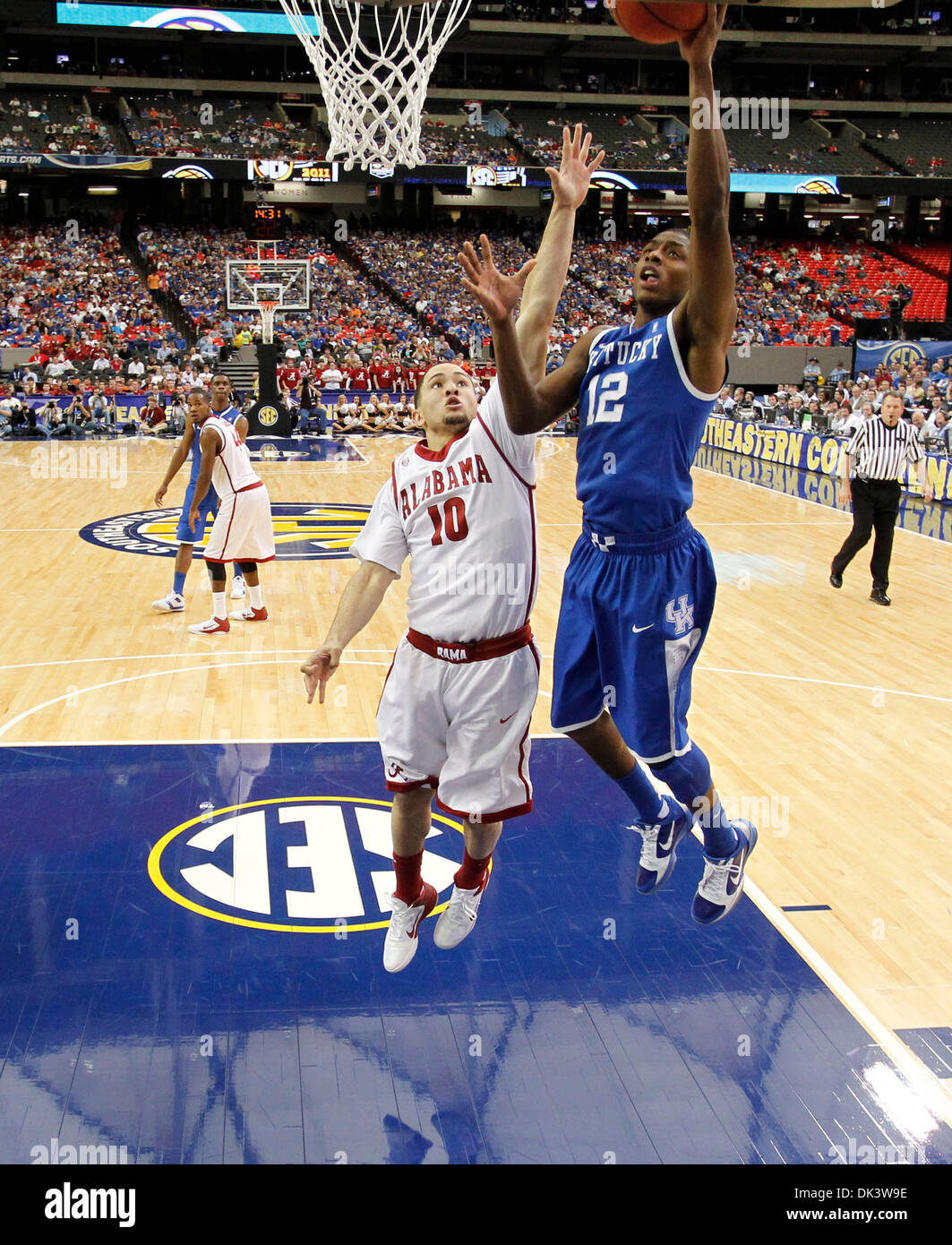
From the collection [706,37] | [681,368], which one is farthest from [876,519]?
[706,37]

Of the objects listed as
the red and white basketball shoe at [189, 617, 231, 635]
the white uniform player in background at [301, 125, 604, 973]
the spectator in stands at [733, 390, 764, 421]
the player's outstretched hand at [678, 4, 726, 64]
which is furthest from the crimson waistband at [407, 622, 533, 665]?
the spectator in stands at [733, 390, 764, 421]

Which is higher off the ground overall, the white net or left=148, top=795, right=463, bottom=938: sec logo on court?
the white net

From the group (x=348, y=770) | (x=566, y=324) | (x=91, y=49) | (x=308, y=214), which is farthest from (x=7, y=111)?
(x=348, y=770)

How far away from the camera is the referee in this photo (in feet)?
32.5

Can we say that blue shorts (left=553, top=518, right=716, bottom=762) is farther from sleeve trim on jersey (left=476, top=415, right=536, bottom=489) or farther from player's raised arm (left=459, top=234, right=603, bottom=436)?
player's raised arm (left=459, top=234, right=603, bottom=436)

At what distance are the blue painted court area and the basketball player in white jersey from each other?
143 inches

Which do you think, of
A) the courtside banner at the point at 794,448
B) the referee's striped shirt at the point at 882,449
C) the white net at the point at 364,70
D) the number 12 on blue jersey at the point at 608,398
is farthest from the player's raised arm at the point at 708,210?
the courtside banner at the point at 794,448

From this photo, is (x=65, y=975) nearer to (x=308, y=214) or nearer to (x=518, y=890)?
(x=518, y=890)

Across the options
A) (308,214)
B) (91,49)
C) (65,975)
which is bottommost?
(65,975)

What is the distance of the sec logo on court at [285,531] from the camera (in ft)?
42.2

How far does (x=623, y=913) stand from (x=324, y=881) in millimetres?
1325

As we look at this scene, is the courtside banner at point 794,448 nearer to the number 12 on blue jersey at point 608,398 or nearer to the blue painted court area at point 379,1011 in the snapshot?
the blue painted court area at point 379,1011

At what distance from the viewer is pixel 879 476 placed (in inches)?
397
